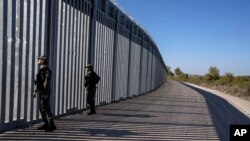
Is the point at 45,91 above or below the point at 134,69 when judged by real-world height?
below

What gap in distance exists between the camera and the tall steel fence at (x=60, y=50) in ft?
35.2

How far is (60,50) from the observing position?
1418cm

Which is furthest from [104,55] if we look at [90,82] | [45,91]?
[45,91]

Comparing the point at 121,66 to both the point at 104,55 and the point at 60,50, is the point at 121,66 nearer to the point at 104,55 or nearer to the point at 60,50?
the point at 104,55

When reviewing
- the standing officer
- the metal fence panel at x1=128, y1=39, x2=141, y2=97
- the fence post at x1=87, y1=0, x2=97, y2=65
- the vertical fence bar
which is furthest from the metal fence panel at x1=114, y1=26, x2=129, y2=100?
the vertical fence bar

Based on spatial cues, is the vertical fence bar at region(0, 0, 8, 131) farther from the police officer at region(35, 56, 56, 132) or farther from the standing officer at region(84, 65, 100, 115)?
the standing officer at region(84, 65, 100, 115)

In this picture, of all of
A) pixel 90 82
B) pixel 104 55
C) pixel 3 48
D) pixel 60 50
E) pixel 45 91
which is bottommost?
pixel 45 91

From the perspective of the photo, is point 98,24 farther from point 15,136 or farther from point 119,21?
point 15,136

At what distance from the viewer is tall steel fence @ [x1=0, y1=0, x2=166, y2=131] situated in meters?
10.7

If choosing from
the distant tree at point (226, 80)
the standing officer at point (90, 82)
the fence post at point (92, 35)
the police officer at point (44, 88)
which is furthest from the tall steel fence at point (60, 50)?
the distant tree at point (226, 80)

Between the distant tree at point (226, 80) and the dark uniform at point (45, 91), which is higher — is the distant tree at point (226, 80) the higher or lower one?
the higher one

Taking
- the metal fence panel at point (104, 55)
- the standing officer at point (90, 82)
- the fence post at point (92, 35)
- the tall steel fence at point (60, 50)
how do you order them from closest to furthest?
the tall steel fence at point (60, 50), the standing officer at point (90, 82), the fence post at point (92, 35), the metal fence panel at point (104, 55)

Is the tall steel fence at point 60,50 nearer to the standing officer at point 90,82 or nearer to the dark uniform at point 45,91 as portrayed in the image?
the standing officer at point 90,82

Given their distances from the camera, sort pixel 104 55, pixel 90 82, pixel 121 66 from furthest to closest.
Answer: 1. pixel 121 66
2. pixel 104 55
3. pixel 90 82
